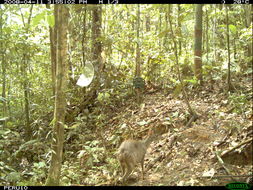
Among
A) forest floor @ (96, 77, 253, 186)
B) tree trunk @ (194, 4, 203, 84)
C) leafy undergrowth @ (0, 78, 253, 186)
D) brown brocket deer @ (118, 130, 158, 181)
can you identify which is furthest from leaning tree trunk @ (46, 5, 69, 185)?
tree trunk @ (194, 4, 203, 84)

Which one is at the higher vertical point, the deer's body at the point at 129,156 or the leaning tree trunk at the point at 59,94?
the leaning tree trunk at the point at 59,94

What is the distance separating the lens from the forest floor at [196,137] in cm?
475

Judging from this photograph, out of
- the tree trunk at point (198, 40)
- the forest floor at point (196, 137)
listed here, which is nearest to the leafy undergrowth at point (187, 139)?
the forest floor at point (196, 137)

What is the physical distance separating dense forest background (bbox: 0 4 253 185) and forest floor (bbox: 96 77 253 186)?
0.08 feet

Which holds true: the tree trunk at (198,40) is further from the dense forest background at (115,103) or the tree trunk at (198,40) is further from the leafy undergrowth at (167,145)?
the leafy undergrowth at (167,145)

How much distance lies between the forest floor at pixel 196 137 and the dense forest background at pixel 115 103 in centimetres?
2

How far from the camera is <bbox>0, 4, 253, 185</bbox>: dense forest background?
192 inches

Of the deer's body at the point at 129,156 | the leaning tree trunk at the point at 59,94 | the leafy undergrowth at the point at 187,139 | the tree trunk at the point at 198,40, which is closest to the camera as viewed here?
the leaning tree trunk at the point at 59,94

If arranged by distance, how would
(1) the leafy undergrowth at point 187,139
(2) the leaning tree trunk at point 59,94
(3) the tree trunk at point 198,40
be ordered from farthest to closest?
(3) the tree trunk at point 198,40
(1) the leafy undergrowth at point 187,139
(2) the leaning tree trunk at point 59,94

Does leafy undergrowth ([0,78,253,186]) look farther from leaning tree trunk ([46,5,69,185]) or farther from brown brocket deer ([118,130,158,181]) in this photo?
leaning tree trunk ([46,5,69,185])

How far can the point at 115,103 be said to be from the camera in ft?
32.3

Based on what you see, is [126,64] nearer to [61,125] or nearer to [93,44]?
[93,44]

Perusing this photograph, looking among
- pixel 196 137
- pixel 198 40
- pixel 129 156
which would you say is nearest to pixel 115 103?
pixel 198 40

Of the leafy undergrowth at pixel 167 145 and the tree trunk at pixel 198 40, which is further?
the tree trunk at pixel 198 40
